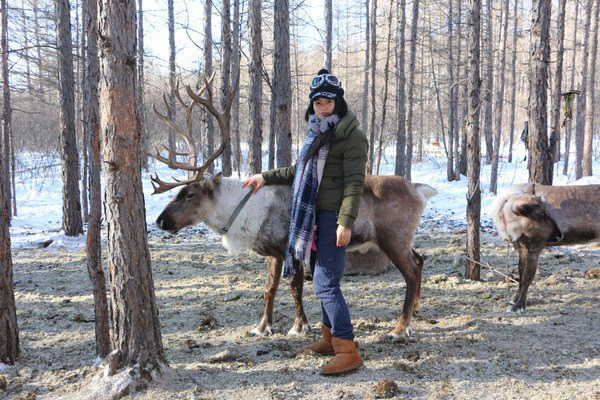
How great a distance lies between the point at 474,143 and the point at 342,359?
3.99 meters

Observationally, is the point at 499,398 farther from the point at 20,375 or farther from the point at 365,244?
the point at 20,375

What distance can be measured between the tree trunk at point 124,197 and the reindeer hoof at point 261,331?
131 centimetres

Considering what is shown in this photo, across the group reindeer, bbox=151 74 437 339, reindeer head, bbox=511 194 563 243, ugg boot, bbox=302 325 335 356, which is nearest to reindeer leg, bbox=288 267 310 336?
reindeer, bbox=151 74 437 339

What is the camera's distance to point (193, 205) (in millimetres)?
5305

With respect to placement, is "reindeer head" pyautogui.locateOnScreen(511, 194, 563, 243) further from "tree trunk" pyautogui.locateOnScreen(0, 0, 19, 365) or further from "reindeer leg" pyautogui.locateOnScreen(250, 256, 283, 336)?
"tree trunk" pyautogui.locateOnScreen(0, 0, 19, 365)

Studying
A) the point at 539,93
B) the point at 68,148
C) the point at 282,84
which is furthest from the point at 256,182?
the point at 68,148

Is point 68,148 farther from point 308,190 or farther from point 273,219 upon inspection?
point 308,190

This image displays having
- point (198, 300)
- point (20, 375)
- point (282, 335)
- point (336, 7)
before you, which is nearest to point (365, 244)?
point (282, 335)

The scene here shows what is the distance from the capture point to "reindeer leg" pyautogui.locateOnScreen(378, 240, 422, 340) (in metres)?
4.91

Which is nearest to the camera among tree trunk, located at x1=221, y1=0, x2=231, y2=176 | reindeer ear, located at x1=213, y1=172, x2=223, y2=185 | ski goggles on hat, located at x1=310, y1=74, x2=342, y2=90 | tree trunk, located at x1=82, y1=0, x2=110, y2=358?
ski goggles on hat, located at x1=310, y1=74, x2=342, y2=90

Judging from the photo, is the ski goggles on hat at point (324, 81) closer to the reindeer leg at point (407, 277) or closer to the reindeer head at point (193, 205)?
the reindeer head at point (193, 205)

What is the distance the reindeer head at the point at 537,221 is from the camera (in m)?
5.64

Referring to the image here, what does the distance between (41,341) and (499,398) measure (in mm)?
4463

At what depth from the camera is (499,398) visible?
363 cm
